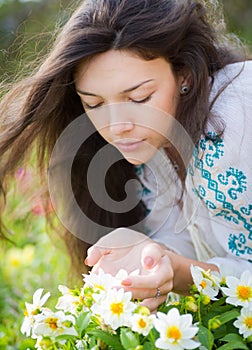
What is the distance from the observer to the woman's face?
1.68 m

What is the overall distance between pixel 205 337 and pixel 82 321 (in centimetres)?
23

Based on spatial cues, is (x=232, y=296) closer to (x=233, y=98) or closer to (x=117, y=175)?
(x=233, y=98)

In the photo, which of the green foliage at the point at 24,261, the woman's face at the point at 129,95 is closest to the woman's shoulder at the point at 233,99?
the woman's face at the point at 129,95

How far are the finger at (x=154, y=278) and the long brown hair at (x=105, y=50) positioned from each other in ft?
1.37

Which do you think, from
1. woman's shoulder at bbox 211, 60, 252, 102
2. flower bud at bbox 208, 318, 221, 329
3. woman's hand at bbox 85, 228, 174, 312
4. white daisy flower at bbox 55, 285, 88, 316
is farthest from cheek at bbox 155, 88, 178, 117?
flower bud at bbox 208, 318, 221, 329

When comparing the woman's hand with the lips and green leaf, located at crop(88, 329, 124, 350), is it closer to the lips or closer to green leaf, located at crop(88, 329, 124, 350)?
green leaf, located at crop(88, 329, 124, 350)

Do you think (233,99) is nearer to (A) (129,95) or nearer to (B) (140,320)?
(A) (129,95)

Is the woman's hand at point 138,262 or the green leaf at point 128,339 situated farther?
the woman's hand at point 138,262

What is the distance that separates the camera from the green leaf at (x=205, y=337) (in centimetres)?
124

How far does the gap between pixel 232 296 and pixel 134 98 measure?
22.5 inches

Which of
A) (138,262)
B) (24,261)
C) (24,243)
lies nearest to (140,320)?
(138,262)

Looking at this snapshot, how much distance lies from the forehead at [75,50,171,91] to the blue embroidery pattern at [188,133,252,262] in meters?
0.22

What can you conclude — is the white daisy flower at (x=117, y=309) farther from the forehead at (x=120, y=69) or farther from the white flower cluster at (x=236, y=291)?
the forehead at (x=120, y=69)

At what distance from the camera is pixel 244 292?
1.36 metres
